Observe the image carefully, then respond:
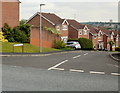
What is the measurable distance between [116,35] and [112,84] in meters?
74.2

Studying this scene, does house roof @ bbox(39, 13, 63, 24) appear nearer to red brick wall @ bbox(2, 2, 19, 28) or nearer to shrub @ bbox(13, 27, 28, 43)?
red brick wall @ bbox(2, 2, 19, 28)

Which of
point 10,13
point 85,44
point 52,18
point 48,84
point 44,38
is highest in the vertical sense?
point 52,18

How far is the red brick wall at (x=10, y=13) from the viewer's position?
3064 cm

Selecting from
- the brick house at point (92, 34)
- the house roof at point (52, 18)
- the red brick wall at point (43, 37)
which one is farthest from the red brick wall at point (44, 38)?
the brick house at point (92, 34)

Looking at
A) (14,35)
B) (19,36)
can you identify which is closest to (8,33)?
(14,35)

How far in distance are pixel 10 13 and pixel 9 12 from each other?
0.68ft

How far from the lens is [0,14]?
29141mm

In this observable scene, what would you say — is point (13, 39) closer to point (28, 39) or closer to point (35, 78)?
point (28, 39)

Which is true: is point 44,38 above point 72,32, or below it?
below

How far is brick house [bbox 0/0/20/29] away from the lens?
30.1 metres

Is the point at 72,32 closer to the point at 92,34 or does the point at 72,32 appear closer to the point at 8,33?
the point at 92,34

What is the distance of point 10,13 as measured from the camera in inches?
1247

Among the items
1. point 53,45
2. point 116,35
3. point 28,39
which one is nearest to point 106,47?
point 116,35

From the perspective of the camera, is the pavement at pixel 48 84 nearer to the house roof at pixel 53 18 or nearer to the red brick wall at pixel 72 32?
the house roof at pixel 53 18
